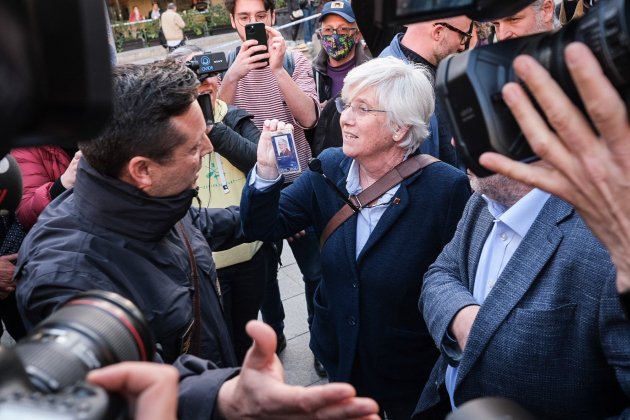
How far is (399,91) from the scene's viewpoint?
2.29 metres

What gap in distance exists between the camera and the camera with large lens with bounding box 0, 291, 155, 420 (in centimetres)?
66

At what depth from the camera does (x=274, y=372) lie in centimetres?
123

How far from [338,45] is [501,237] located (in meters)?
2.68

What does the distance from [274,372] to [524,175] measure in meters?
0.64

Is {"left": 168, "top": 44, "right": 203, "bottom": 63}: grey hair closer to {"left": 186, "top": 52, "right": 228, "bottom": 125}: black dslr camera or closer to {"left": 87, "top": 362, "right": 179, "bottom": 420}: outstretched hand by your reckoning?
{"left": 186, "top": 52, "right": 228, "bottom": 125}: black dslr camera

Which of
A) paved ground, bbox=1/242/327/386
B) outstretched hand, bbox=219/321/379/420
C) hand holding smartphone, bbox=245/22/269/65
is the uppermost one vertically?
hand holding smartphone, bbox=245/22/269/65

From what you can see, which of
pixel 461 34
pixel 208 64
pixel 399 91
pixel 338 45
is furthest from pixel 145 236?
pixel 338 45

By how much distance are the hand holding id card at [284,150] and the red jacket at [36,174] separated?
1.00 m

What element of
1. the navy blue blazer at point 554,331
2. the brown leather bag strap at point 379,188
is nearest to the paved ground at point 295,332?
the brown leather bag strap at point 379,188

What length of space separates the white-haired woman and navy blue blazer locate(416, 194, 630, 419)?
62 cm

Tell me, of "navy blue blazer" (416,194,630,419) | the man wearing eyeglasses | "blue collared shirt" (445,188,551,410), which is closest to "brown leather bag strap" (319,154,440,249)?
"blue collared shirt" (445,188,551,410)

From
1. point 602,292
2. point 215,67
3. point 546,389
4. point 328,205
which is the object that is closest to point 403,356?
point 328,205

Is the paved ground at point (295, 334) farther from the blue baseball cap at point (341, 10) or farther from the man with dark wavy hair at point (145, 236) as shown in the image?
the blue baseball cap at point (341, 10)

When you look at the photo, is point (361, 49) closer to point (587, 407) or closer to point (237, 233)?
point (237, 233)
